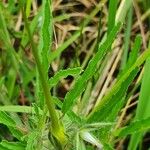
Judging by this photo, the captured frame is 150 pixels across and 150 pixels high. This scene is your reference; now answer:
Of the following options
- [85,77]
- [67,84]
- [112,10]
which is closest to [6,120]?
[85,77]

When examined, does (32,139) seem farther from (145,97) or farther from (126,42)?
(126,42)

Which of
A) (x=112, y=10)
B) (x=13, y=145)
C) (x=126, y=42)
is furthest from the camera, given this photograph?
(x=126, y=42)

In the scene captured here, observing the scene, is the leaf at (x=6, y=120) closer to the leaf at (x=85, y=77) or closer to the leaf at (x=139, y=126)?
the leaf at (x=85, y=77)

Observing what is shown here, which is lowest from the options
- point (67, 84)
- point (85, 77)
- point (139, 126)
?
point (67, 84)

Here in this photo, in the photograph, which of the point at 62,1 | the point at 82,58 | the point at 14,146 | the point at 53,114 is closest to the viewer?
the point at 53,114

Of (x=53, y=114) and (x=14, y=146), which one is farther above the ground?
(x=53, y=114)

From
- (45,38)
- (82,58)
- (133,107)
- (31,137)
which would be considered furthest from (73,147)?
(82,58)

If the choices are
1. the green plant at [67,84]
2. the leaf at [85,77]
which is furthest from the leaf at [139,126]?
the leaf at [85,77]

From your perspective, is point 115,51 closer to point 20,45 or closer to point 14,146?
point 20,45

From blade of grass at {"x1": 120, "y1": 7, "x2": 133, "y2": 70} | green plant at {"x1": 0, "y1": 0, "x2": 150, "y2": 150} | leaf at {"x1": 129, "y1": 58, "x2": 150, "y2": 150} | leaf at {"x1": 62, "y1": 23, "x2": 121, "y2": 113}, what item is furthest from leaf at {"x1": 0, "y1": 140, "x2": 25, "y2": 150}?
blade of grass at {"x1": 120, "y1": 7, "x2": 133, "y2": 70}

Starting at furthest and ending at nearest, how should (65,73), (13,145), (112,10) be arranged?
1. (112,10)
2. (13,145)
3. (65,73)

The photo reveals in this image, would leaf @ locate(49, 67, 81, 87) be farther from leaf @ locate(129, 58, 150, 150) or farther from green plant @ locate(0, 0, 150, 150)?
leaf @ locate(129, 58, 150, 150)
